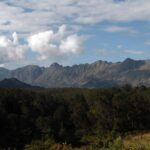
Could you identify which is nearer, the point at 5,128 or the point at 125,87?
the point at 5,128

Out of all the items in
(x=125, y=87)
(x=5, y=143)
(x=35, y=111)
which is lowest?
(x=5, y=143)

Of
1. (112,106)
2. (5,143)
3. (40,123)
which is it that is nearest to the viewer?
(5,143)

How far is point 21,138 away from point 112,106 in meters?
34.8

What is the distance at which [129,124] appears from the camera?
12031cm

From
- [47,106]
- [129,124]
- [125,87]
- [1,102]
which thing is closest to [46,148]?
[1,102]

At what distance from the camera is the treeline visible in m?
95.6

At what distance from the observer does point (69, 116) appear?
372 feet

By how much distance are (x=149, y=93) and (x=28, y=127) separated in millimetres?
57408

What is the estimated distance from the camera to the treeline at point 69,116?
9556 centimetres

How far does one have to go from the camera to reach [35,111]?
110000 millimetres

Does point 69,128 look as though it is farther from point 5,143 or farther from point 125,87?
point 125,87

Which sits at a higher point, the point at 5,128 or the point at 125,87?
the point at 125,87

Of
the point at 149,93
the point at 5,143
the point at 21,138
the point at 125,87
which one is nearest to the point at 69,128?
the point at 21,138

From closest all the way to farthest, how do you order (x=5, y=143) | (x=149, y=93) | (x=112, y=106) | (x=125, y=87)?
(x=5, y=143)
(x=112, y=106)
(x=149, y=93)
(x=125, y=87)
